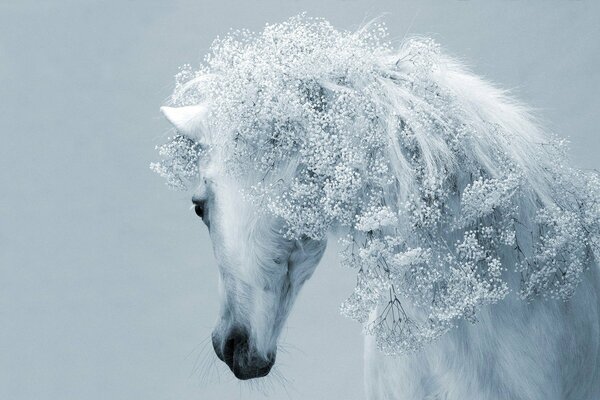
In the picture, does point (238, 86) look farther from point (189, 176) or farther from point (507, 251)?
point (507, 251)

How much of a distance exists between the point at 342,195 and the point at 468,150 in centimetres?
33

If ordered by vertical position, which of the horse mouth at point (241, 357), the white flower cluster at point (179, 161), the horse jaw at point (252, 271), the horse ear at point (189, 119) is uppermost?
the horse ear at point (189, 119)

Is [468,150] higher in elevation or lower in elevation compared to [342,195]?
higher

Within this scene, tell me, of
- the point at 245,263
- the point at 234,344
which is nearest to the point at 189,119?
the point at 245,263

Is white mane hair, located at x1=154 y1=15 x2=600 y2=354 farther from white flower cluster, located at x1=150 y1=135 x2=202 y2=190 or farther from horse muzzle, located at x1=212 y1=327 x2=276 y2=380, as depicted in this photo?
horse muzzle, located at x1=212 y1=327 x2=276 y2=380

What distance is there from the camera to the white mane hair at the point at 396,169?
2.56 metres

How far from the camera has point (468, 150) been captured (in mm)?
2627

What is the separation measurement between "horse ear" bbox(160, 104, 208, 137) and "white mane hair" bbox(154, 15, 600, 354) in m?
0.06

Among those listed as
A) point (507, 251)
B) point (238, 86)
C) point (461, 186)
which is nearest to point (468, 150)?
point (461, 186)

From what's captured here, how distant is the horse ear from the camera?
280 centimetres

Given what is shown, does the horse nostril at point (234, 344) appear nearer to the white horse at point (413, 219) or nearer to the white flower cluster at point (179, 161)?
the white horse at point (413, 219)

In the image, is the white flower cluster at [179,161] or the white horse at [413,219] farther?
the white flower cluster at [179,161]

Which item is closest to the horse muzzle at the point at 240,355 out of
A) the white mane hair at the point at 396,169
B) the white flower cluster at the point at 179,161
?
the white mane hair at the point at 396,169

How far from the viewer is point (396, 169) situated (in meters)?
2.56
